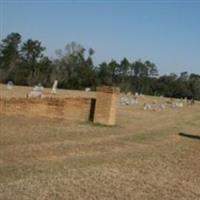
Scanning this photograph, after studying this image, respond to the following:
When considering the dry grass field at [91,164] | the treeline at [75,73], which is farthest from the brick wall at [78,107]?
the treeline at [75,73]

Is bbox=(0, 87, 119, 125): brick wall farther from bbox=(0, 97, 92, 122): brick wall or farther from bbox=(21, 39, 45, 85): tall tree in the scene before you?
bbox=(21, 39, 45, 85): tall tree

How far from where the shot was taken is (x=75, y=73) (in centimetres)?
8412

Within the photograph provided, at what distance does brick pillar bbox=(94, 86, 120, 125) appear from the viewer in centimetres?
1700

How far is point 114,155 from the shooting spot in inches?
414

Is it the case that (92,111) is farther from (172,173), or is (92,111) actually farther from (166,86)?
(166,86)

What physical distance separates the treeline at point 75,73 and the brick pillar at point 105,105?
53357 millimetres

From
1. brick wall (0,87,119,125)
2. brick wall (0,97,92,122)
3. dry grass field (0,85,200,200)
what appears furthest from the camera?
brick wall (0,87,119,125)

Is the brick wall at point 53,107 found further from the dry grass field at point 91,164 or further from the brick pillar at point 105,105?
the dry grass field at point 91,164

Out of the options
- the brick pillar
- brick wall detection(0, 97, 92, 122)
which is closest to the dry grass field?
brick wall detection(0, 97, 92, 122)

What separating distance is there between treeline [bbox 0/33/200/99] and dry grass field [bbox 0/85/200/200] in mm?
57023

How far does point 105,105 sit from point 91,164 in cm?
807

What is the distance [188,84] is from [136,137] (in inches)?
3322

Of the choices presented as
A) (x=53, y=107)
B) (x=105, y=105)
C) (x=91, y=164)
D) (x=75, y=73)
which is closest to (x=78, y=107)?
(x=53, y=107)

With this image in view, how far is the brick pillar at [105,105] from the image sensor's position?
55.8 ft
